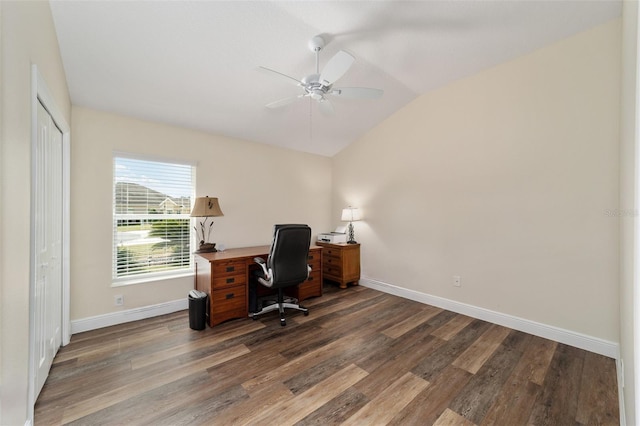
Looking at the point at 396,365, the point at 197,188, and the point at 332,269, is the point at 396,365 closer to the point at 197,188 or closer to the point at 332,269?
the point at 332,269

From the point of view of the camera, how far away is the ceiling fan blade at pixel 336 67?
182cm

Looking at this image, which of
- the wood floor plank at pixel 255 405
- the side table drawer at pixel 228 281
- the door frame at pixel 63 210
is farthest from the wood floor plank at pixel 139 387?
the side table drawer at pixel 228 281

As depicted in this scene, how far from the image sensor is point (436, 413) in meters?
1.70

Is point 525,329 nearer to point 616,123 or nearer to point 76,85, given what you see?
point 616,123

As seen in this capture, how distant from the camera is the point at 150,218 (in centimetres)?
318

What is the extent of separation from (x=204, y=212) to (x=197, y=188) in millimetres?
479

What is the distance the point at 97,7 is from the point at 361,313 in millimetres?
3785

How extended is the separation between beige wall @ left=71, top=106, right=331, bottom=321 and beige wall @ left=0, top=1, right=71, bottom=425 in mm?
1471

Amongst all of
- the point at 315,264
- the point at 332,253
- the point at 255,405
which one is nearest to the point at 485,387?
the point at 255,405

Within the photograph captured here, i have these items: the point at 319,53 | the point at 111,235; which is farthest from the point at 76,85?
the point at 319,53

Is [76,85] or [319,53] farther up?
[319,53]

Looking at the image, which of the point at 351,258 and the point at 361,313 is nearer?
the point at 361,313

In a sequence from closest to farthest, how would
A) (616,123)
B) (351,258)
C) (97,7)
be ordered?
(97,7), (616,123), (351,258)

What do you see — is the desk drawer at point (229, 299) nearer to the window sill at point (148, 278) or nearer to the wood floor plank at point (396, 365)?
the window sill at point (148, 278)
